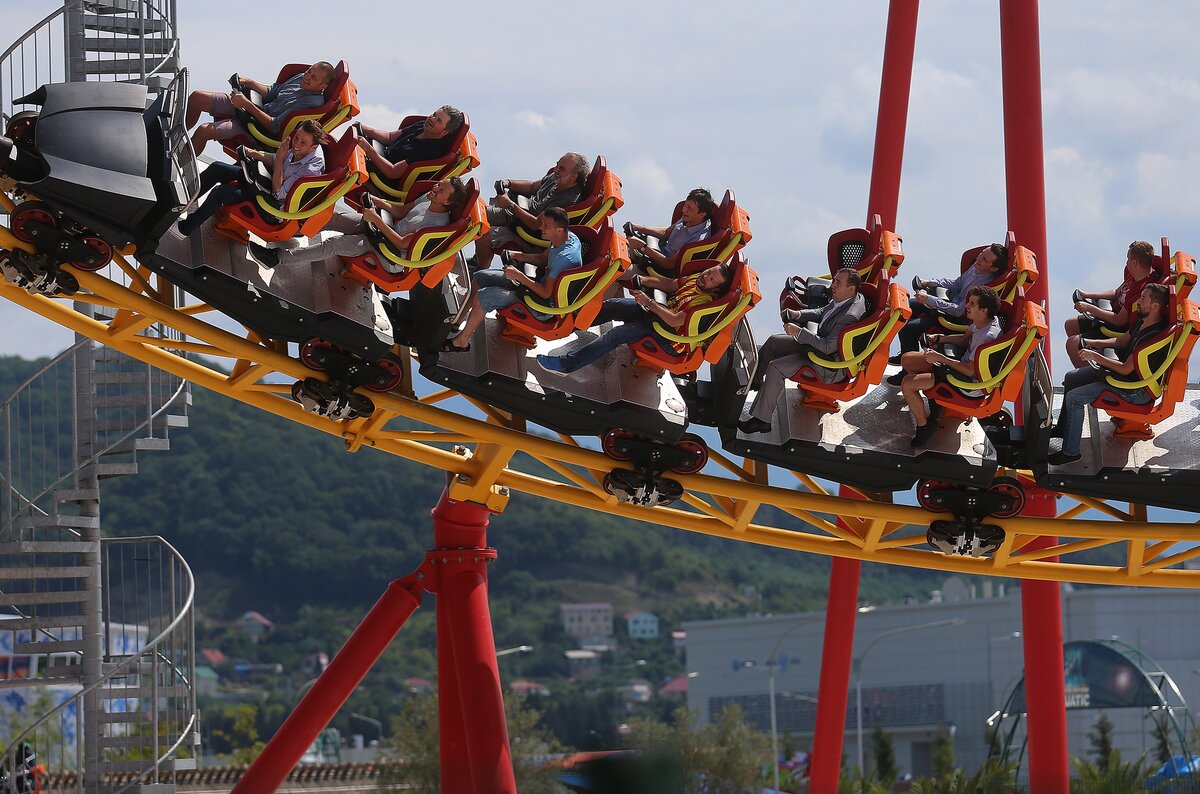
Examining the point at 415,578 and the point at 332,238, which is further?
the point at 415,578

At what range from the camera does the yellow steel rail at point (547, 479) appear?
8.45m

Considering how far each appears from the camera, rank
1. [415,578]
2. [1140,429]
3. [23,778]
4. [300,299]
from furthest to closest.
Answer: [23,778] → [415,578] → [1140,429] → [300,299]

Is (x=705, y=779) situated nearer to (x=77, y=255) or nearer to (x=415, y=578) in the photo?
(x=415, y=578)

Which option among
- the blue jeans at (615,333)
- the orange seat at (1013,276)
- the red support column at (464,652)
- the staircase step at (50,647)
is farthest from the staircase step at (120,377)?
the orange seat at (1013,276)

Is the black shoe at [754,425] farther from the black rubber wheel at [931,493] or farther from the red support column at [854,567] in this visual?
the red support column at [854,567]

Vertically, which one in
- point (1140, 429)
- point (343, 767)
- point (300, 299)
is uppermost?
point (300, 299)

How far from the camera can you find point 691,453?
29.5ft

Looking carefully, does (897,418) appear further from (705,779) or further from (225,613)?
(225,613)

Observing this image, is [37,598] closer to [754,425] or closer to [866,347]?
[754,425]

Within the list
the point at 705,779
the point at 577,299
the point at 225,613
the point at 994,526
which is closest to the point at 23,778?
the point at 577,299

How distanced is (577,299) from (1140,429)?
325cm

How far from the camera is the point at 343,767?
75.7 ft

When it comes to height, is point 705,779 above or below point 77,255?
below

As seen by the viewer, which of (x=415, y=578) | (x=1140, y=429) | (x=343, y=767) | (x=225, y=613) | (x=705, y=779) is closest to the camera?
(x=1140, y=429)
